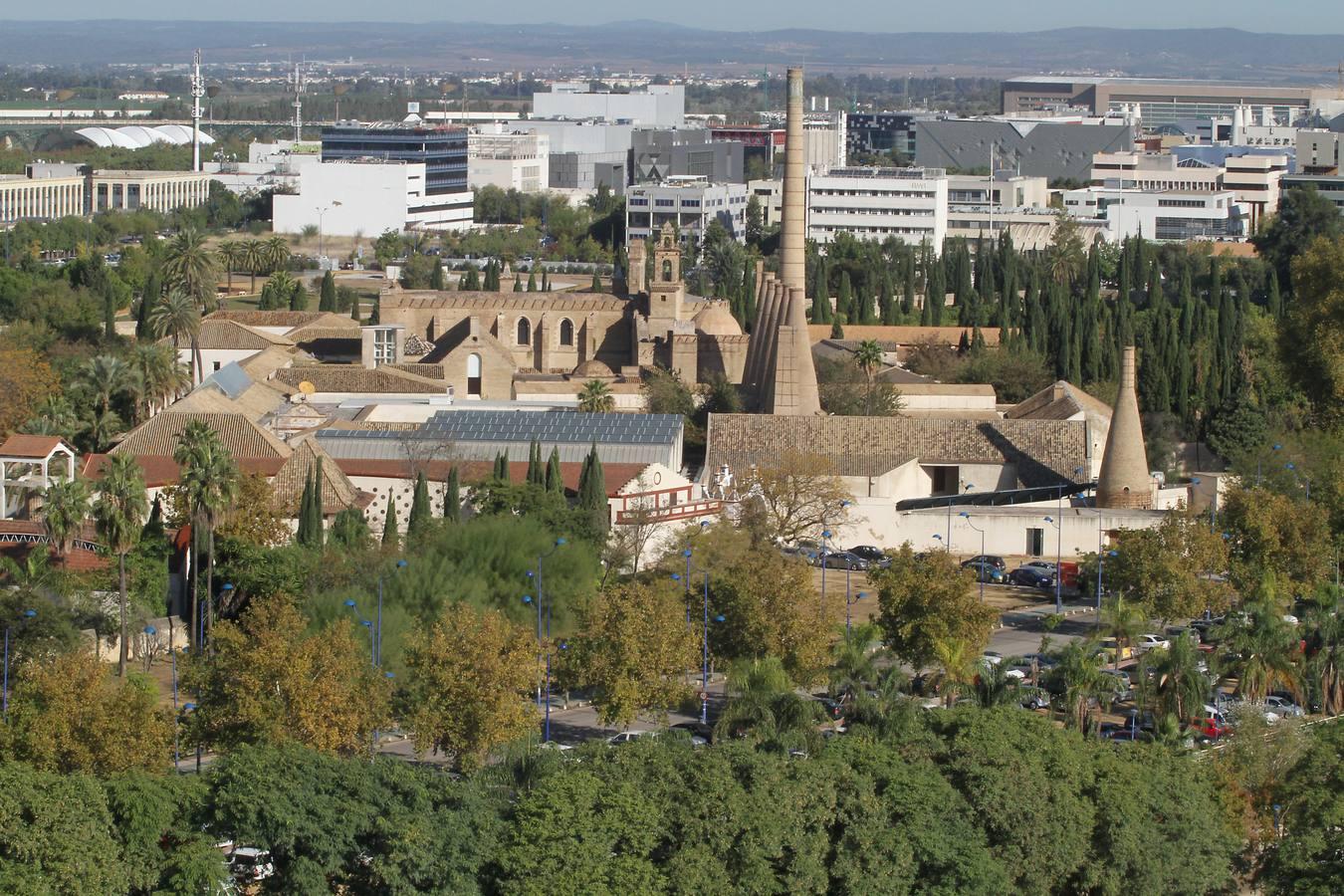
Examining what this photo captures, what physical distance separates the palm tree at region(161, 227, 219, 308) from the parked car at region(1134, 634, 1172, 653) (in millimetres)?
39761

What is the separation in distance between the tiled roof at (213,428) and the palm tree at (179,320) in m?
14.9

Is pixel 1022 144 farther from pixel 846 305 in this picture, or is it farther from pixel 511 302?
pixel 511 302

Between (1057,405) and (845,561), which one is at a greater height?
(1057,405)

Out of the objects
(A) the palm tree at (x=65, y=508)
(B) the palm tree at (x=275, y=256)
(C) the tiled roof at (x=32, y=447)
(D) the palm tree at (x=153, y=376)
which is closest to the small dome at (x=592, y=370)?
(D) the palm tree at (x=153, y=376)

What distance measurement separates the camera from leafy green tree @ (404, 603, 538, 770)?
39.7 meters

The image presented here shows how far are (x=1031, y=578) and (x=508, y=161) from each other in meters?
126

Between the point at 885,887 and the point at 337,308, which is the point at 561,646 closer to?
the point at 885,887

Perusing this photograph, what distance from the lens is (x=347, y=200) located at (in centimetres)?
15512

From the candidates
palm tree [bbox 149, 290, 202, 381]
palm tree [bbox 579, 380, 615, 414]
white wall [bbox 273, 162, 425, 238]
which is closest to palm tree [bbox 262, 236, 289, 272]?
white wall [bbox 273, 162, 425, 238]

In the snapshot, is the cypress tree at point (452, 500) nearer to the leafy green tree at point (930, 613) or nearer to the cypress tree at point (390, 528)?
the cypress tree at point (390, 528)

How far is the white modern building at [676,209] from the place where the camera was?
147 metres

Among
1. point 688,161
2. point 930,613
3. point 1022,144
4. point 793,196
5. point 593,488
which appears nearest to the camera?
point 930,613

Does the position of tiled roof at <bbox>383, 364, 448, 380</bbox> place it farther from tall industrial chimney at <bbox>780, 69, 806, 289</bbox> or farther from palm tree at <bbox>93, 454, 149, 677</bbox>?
palm tree at <bbox>93, 454, 149, 677</bbox>

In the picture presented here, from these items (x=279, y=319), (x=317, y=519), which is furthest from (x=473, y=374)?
(x=317, y=519)
